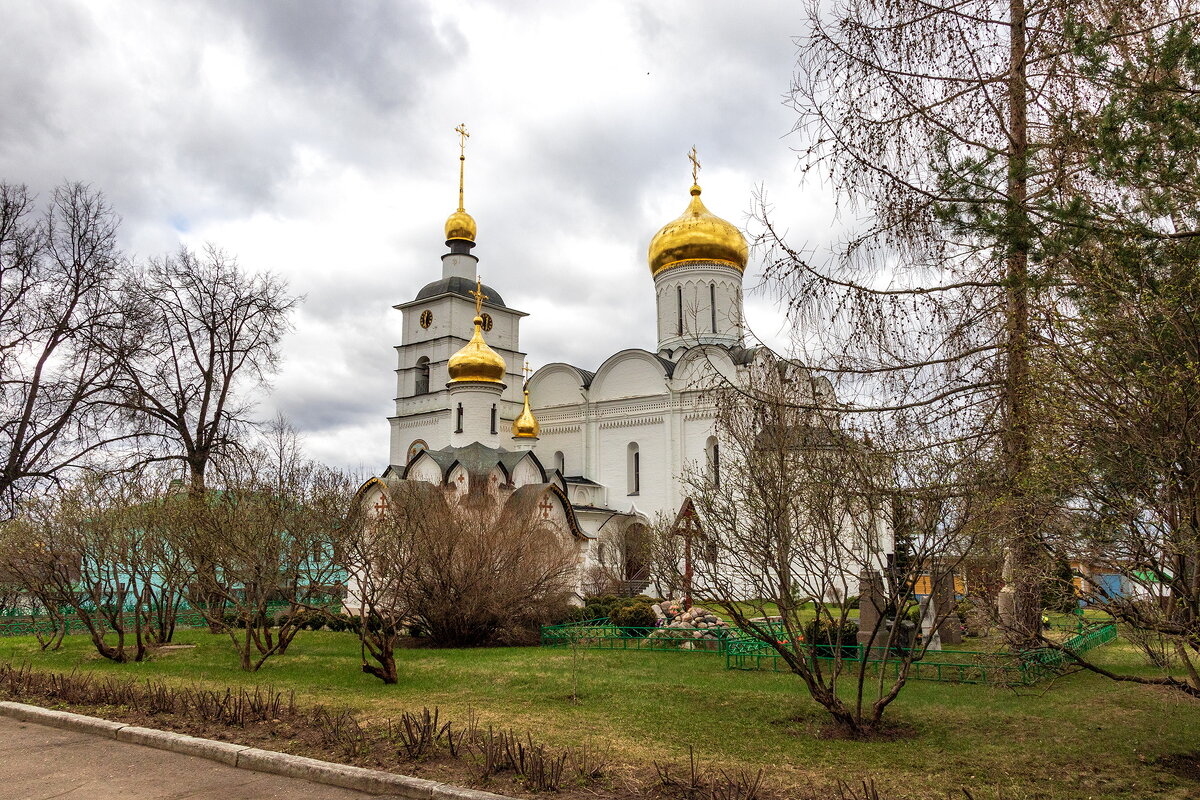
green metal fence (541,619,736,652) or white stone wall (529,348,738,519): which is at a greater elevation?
white stone wall (529,348,738,519)

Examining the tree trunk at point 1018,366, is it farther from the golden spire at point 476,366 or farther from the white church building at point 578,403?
the golden spire at point 476,366

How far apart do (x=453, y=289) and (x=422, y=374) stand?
11.7 feet

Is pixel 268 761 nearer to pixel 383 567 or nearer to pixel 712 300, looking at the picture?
pixel 383 567

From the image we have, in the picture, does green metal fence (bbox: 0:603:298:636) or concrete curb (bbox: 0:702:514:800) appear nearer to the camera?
concrete curb (bbox: 0:702:514:800)

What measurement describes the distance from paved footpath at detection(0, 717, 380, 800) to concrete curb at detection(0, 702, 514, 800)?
0.06 meters

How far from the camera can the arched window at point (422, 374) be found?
3288 cm

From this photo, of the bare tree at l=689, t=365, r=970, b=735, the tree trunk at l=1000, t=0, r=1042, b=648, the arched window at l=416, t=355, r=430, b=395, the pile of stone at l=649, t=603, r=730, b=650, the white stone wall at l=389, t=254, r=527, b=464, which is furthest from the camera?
the arched window at l=416, t=355, r=430, b=395

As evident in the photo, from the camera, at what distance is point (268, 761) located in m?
5.97

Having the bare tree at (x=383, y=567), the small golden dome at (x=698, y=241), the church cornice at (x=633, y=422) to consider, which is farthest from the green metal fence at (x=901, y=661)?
the small golden dome at (x=698, y=241)

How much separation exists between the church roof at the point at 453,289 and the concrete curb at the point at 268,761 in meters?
26.2

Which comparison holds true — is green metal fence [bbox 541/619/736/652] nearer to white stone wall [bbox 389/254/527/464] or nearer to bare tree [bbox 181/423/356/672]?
bare tree [bbox 181/423/356/672]

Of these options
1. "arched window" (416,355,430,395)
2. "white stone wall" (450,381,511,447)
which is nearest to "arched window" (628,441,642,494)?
"white stone wall" (450,381,511,447)

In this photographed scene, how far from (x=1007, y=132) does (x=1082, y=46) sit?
2836mm

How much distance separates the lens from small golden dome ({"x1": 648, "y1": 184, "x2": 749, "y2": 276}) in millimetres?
29375
